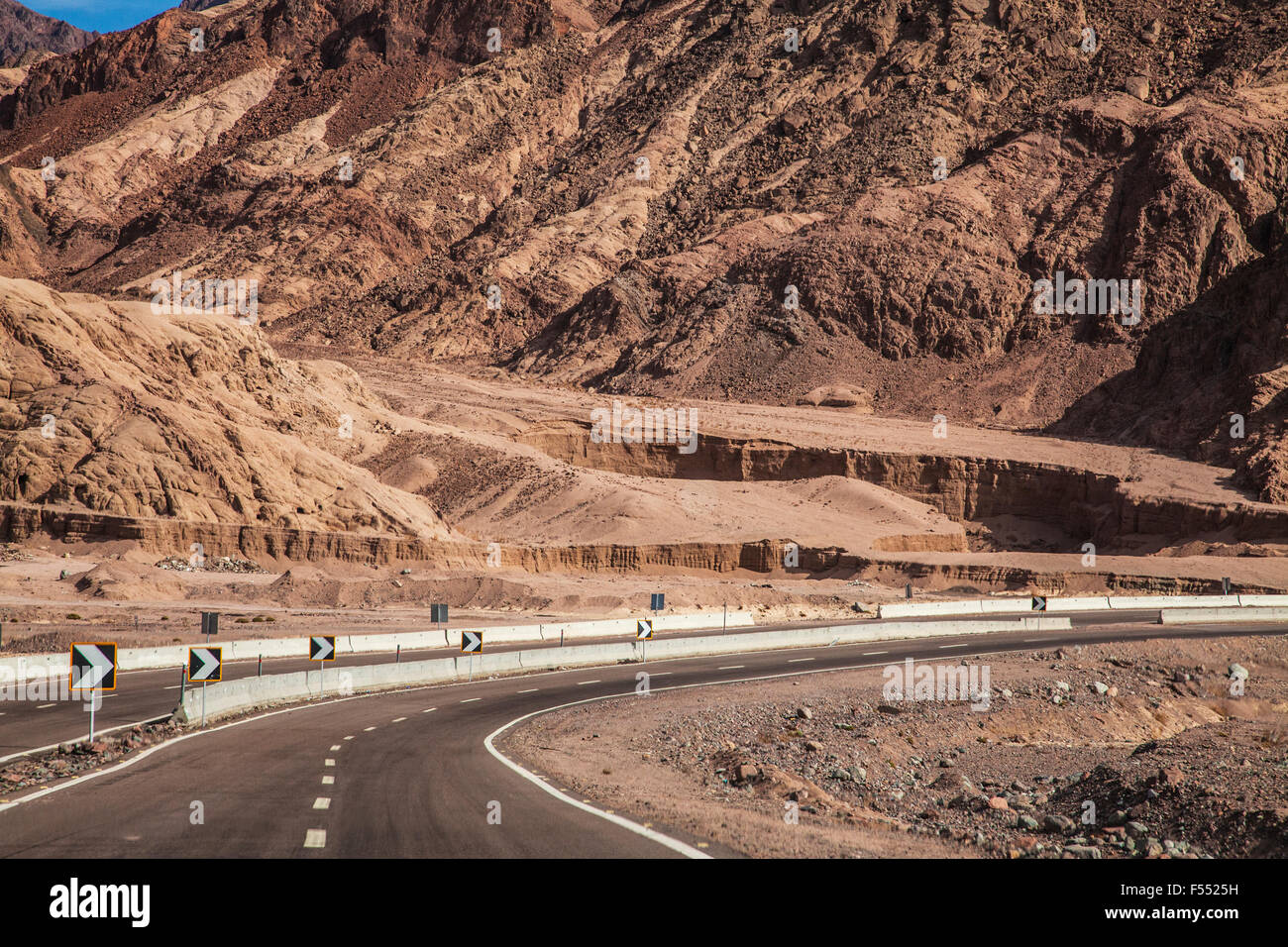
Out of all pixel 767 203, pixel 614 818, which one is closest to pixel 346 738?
pixel 614 818

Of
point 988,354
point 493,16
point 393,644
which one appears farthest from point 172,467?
point 493,16

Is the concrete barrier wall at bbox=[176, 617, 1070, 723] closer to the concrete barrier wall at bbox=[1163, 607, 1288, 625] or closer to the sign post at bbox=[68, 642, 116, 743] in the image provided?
the sign post at bbox=[68, 642, 116, 743]

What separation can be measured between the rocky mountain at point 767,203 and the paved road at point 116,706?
5228 cm

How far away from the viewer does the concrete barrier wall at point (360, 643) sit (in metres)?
24.8

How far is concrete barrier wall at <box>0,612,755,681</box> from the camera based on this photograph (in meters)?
24.8

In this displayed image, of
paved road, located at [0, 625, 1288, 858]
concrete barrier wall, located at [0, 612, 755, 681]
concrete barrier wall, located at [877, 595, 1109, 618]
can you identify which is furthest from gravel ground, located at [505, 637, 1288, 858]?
concrete barrier wall, located at [877, 595, 1109, 618]

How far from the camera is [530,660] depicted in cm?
3045

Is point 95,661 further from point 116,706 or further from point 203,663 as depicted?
point 116,706

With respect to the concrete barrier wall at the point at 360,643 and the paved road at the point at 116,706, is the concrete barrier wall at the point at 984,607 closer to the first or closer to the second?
the concrete barrier wall at the point at 360,643

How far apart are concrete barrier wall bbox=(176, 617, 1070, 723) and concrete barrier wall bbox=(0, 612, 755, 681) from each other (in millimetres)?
1662

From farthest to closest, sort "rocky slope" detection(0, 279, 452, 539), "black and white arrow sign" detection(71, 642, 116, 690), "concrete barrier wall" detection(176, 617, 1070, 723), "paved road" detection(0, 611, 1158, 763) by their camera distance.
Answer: "rocky slope" detection(0, 279, 452, 539), "concrete barrier wall" detection(176, 617, 1070, 723), "paved road" detection(0, 611, 1158, 763), "black and white arrow sign" detection(71, 642, 116, 690)

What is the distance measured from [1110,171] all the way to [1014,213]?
8.70 m

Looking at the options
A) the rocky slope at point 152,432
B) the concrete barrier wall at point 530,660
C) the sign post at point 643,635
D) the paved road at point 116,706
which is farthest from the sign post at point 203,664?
the rocky slope at point 152,432
